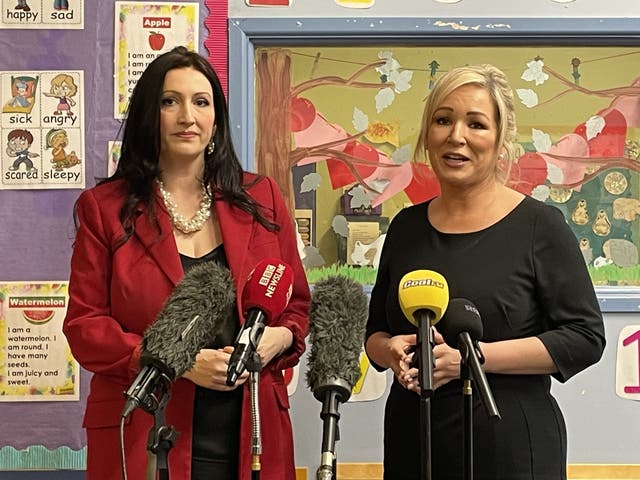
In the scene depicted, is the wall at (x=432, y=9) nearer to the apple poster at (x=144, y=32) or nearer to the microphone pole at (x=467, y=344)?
the apple poster at (x=144, y=32)

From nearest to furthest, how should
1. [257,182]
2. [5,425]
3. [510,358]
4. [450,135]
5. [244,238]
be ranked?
[510,358] < [450,135] < [244,238] < [257,182] < [5,425]

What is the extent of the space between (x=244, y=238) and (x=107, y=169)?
1034 mm

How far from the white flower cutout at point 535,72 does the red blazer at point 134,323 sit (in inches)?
51.7

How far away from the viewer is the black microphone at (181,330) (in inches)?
53.6

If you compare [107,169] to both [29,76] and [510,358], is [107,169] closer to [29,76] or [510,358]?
[29,76]

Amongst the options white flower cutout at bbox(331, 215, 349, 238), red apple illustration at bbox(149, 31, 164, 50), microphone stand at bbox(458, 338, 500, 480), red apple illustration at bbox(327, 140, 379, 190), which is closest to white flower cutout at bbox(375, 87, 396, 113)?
red apple illustration at bbox(327, 140, 379, 190)

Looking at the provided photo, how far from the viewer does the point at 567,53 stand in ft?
9.30

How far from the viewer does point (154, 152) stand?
6.46 feet

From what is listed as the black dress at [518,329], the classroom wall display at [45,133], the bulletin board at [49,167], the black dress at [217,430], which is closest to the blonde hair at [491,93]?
the black dress at [518,329]

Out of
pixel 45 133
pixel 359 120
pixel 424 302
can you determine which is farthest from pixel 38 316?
pixel 424 302

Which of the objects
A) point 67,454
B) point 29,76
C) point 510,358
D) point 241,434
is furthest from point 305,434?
point 29,76

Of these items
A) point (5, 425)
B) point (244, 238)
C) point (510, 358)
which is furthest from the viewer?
point (5, 425)

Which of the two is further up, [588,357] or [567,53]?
[567,53]

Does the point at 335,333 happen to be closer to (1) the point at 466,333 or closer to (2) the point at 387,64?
(1) the point at 466,333
